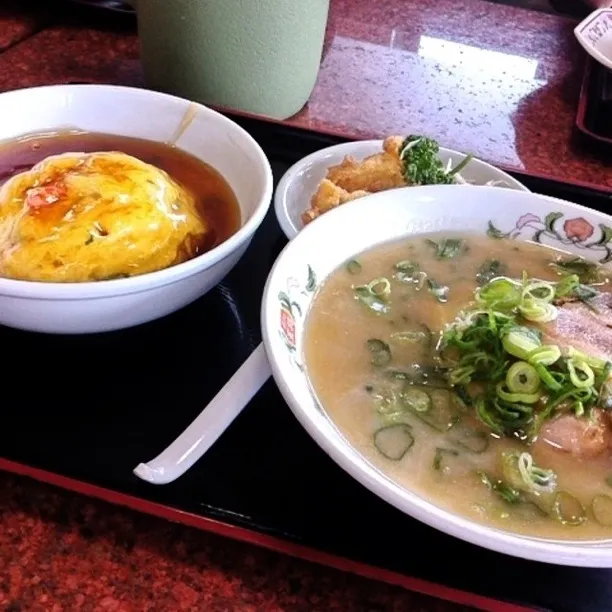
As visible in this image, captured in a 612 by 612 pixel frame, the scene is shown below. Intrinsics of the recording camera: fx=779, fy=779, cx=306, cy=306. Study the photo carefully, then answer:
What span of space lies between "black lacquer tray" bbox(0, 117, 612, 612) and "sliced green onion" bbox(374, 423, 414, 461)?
0.19 feet

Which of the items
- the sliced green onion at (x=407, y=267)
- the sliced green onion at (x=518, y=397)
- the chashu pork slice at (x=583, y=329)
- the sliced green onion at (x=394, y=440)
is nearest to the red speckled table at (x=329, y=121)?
the sliced green onion at (x=394, y=440)

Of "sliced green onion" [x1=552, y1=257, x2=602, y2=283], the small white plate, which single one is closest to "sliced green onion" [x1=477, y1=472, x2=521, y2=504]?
"sliced green onion" [x1=552, y1=257, x2=602, y2=283]

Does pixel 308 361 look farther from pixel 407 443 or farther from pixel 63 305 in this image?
pixel 63 305

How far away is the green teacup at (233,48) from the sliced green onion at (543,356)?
0.89 metres

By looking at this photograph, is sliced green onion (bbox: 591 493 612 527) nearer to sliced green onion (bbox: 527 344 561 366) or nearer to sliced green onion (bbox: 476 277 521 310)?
sliced green onion (bbox: 527 344 561 366)

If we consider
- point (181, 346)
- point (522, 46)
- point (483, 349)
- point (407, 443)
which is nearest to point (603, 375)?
point (483, 349)

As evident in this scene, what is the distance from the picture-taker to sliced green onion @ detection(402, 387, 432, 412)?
94 cm

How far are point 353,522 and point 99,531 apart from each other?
0.93 feet

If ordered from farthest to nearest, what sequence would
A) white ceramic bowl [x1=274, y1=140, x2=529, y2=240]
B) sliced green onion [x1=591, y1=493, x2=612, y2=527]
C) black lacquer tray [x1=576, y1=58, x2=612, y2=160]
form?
1. black lacquer tray [x1=576, y1=58, x2=612, y2=160]
2. white ceramic bowl [x1=274, y1=140, x2=529, y2=240]
3. sliced green onion [x1=591, y1=493, x2=612, y2=527]

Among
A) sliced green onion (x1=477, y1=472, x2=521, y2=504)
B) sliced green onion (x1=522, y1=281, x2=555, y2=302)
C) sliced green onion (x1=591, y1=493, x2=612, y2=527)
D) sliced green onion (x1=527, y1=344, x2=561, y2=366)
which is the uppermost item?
sliced green onion (x1=527, y1=344, x2=561, y2=366)

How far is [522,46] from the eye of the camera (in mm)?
2334

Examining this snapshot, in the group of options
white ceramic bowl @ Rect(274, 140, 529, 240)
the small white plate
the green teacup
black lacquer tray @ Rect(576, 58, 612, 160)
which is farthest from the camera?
the small white plate

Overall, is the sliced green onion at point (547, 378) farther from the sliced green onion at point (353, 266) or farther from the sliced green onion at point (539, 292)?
the sliced green onion at point (353, 266)

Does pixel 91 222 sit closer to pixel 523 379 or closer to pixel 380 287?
pixel 380 287
